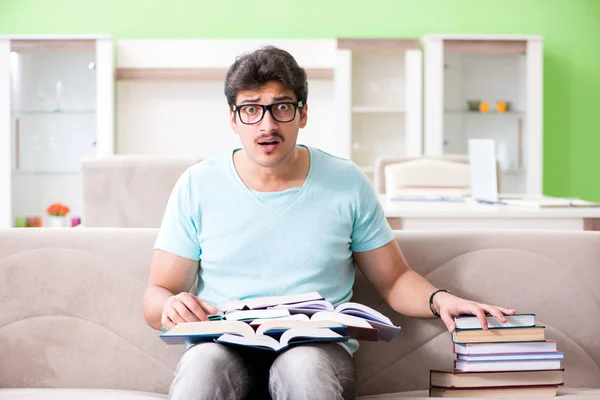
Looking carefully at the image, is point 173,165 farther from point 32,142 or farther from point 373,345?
point 32,142

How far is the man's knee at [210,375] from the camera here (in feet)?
4.97

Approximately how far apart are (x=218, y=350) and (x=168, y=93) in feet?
14.7

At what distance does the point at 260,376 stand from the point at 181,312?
0.69 ft

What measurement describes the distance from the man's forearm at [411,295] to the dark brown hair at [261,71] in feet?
1.61

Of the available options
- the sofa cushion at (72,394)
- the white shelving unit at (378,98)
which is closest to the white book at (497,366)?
the sofa cushion at (72,394)

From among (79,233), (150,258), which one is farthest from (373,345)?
(79,233)

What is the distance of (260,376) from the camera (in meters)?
1.71

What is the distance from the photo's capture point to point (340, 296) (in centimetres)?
188

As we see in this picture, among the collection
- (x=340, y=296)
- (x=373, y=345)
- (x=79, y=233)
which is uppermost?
(x=79, y=233)

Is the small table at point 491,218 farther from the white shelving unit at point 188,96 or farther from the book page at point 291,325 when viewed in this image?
the white shelving unit at point 188,96

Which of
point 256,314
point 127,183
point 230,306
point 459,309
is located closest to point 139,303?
point 230,306

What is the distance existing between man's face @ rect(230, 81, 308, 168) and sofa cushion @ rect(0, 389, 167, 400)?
1.91 ft

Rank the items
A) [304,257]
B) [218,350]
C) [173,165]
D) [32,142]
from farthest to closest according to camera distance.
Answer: [32,142] → [173,165] → [304,257] → [218,350]

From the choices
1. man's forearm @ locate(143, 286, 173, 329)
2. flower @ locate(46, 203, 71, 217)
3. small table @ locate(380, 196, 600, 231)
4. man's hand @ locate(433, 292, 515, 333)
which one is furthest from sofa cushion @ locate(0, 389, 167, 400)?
flower @ locate(46, 203, 71, 217)
